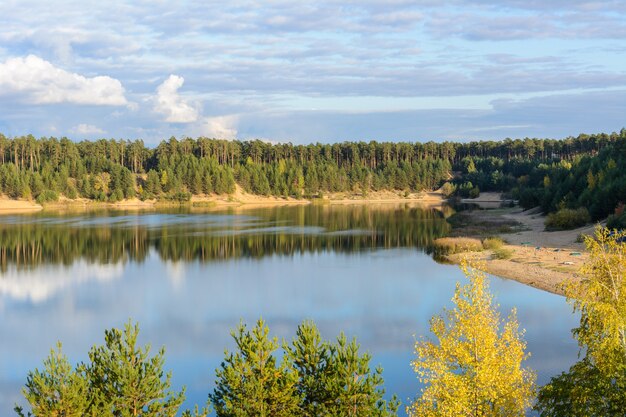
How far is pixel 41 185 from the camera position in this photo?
593 feet

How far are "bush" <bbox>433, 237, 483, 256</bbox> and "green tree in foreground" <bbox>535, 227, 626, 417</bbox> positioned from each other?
58587mm

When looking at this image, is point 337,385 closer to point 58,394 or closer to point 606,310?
point 606,310

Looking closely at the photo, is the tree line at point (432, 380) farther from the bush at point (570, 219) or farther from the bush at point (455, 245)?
the bush at point (570, 219)

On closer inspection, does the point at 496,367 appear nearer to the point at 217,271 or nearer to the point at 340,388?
the point at 340,388

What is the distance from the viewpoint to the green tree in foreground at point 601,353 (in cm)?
2103

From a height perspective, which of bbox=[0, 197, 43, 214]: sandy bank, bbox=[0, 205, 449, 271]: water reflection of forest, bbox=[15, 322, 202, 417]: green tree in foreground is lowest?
bbox=[0, 205, 449, 271]: water reflection of forest

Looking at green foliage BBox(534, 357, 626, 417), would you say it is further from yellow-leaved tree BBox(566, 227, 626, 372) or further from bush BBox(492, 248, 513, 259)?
bush BBox(492, 248, 513, 259)

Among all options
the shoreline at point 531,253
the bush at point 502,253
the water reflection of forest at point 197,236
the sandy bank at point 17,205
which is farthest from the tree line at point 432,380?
the sandy bank at point 17,205

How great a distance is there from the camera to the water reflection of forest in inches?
3497

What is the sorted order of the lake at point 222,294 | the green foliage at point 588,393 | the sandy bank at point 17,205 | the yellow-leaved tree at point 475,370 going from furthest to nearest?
the sandy bank at point 17,205, the lake at point 222,294, the yellow-leaved tree at point 475,370, the green foliage at point 588,393

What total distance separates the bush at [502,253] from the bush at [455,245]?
3698 millimetres

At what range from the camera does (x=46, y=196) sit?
179625 mm

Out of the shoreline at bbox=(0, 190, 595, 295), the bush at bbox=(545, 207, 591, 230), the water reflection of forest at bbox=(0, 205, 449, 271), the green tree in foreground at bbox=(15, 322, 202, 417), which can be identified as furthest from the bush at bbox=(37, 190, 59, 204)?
the green tree in foreground at bbox=(15, 322, 202, 417)

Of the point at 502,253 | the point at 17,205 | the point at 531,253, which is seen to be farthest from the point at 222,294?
the point at 17,205
